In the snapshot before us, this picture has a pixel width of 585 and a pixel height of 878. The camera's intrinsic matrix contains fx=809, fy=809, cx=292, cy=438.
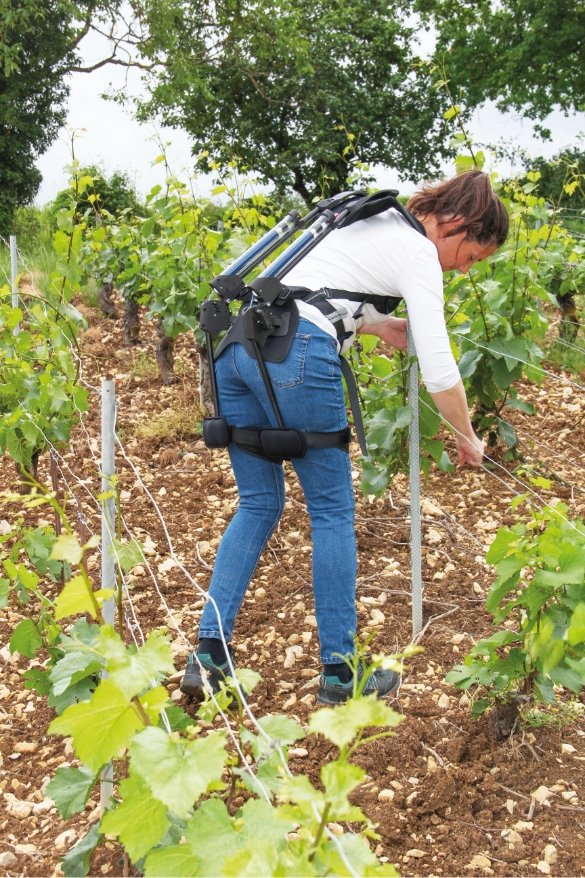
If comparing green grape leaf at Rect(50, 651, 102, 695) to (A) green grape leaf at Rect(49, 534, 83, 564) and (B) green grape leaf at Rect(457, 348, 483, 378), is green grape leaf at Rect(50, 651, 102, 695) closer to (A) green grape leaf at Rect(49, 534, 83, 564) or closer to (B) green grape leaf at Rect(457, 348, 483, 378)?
(A) green grape leaf at Rect(49, 534, 83, 564)

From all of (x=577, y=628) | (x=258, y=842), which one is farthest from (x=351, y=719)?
(x=577, y=628)

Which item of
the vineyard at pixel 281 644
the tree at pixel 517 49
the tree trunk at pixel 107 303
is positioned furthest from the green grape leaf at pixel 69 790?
the tree at pixel 517 49

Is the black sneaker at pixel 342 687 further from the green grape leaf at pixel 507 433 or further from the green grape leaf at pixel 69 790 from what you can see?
the green grape leaf at pixel 507 433

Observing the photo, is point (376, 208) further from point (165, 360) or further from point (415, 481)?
point (165, 360)

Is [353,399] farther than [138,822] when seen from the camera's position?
Yes

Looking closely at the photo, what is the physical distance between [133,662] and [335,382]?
3.90 ft

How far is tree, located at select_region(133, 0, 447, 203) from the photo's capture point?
63.8 ft

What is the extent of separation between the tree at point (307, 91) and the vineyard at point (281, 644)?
635 inches

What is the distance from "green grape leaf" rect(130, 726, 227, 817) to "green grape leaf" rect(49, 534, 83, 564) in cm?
25

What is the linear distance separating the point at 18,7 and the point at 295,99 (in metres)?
6.99

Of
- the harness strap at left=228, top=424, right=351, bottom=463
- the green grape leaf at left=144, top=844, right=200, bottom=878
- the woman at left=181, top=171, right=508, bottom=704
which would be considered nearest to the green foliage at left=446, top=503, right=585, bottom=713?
the woman at left=181, top=171, right=508, bottom=704

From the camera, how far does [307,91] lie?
2058 centimetres

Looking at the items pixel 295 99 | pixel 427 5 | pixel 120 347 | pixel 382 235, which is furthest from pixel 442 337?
pixel 427 5

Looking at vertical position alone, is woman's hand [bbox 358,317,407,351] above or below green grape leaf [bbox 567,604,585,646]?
above
